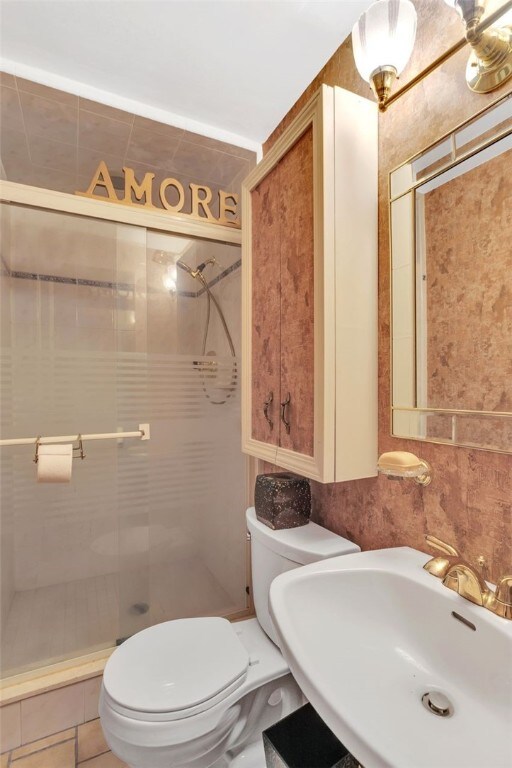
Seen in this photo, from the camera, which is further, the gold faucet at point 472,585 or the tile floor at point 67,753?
the tile floor at point 67,753

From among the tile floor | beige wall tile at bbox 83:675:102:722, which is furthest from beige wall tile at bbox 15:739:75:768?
beige wall tile at bbox 83:675:102:722

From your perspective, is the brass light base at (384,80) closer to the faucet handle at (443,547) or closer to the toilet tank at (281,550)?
the faucet handle at (443,547)

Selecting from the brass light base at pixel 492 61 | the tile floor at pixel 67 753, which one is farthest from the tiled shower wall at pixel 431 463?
the tile floor at pixel 67 753

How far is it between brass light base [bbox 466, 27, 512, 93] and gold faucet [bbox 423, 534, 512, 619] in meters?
1.02

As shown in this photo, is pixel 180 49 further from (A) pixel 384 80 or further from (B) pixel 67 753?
(B) pixel 67 753

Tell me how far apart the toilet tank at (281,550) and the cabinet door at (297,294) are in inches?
11.4

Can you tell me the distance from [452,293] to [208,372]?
3.59 feet

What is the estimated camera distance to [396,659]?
0.82 meters

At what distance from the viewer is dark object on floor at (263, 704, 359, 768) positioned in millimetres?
890

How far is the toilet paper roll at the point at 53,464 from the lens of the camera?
1.43 metres

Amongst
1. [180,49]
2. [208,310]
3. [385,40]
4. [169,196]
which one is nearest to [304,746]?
[208,310]

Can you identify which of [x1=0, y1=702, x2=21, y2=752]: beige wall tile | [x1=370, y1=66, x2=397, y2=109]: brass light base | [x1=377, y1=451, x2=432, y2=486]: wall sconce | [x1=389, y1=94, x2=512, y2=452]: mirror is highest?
[x1=370, y1=66, x2=397, y2=109]: brass light base

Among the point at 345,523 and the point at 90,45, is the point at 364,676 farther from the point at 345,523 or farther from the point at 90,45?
the point at 90,45

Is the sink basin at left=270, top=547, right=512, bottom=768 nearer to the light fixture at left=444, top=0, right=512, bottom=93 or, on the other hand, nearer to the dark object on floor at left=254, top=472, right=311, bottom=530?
the dark object on floor at left=254, top=472, right=311, bottom=530
